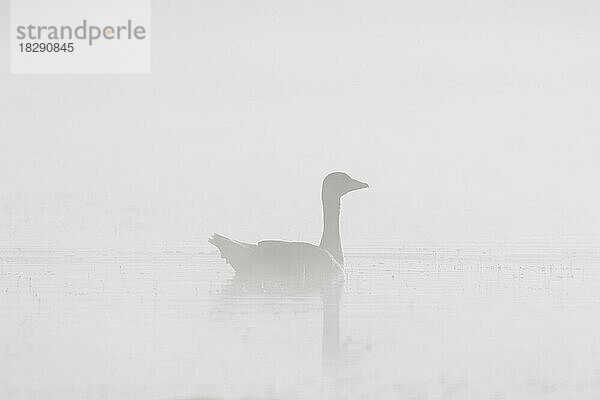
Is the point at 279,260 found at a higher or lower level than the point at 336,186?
lower

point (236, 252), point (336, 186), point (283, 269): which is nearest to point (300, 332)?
point (283, 269)

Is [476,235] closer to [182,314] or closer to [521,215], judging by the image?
[521,215]

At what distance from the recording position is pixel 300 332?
1091cm

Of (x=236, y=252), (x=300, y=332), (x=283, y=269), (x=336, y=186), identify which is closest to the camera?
(x=300, y=332)

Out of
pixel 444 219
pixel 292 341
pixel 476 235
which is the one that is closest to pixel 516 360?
pixel 292 341

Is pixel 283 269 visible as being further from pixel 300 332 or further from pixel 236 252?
pixel 300 332

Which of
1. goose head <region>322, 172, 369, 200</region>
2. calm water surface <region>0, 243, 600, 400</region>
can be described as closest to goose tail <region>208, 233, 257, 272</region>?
calm water surface <region>0, 243, 600, 400</region>

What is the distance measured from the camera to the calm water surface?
344 inches

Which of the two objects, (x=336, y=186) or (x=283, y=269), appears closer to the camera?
(x=283, y=269)

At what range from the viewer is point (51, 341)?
35.1 feet

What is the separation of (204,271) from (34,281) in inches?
88.1

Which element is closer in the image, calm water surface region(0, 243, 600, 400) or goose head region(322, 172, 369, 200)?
calm water surface region(0, 243, 600, 400)

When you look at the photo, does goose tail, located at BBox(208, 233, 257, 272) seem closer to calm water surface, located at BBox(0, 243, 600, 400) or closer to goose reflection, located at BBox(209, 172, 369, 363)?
goose reflection, located at BBox(209, 172, 369, 363)

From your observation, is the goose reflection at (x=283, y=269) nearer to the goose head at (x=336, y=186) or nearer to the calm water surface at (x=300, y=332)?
the calm water surface at (x=300, y=332)
